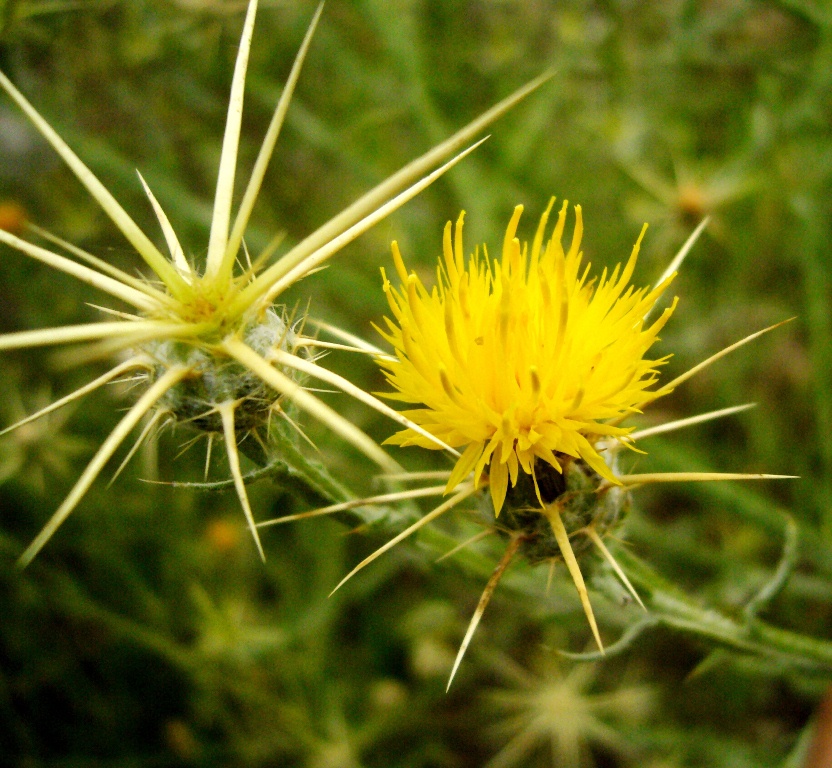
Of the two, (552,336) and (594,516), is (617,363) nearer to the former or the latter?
(552,336)

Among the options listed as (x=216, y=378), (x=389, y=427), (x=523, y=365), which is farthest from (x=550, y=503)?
(x=389, y=427)

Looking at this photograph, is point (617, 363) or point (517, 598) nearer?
point (617, 363)

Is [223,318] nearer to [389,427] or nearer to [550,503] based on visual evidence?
[550,503]

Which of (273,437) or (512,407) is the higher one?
(273,437)

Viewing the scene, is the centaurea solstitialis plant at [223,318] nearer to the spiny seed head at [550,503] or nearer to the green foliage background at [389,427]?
the spiny seed head at [550,503]

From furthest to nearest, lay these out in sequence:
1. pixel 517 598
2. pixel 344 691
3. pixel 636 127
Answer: pixel 636 127, pixel 344 691, pixel 517 598

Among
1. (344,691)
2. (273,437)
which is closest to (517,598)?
(273,437)

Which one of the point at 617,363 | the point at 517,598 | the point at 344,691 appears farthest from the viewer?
the point at 344,691

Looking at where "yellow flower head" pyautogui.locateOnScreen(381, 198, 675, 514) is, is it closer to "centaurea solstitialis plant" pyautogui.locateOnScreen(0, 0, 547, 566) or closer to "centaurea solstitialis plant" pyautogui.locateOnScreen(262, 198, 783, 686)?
"centaurea solstitialis plant" pyautogui.locateOnScreen(262, 198, 783, 686)
